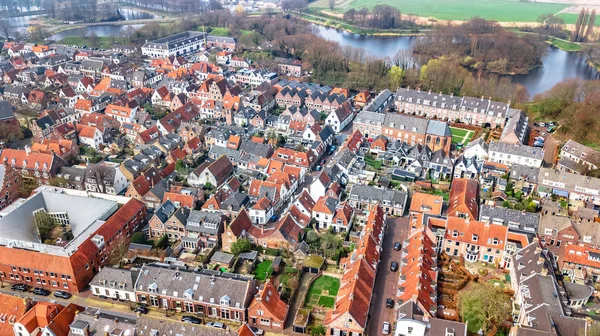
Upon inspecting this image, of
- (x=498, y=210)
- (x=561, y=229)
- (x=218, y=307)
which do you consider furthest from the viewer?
(x=498, y=210)

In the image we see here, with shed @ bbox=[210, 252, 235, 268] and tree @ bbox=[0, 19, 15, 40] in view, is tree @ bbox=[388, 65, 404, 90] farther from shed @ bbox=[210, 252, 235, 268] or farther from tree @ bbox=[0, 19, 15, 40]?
tree @ bbox=[0, 19, 15, 40]

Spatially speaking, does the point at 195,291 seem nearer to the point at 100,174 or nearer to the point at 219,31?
the point at 100,174

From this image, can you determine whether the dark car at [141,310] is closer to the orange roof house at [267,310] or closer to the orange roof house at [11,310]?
the orange roof house at [11,310]

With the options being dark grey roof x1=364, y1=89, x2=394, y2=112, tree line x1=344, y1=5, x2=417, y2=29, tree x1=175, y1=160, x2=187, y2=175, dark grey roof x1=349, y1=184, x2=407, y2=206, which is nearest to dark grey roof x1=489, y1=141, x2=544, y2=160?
dark grey roof x1=349, y1=184, x2=407, y2=206

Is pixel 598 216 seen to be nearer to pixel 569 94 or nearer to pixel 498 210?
pixel 498 210

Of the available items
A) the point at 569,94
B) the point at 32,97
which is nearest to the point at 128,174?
the point at 32,97

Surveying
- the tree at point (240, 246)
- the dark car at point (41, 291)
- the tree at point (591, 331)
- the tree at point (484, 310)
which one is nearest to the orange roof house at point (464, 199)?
the tree at point (484, 310)
